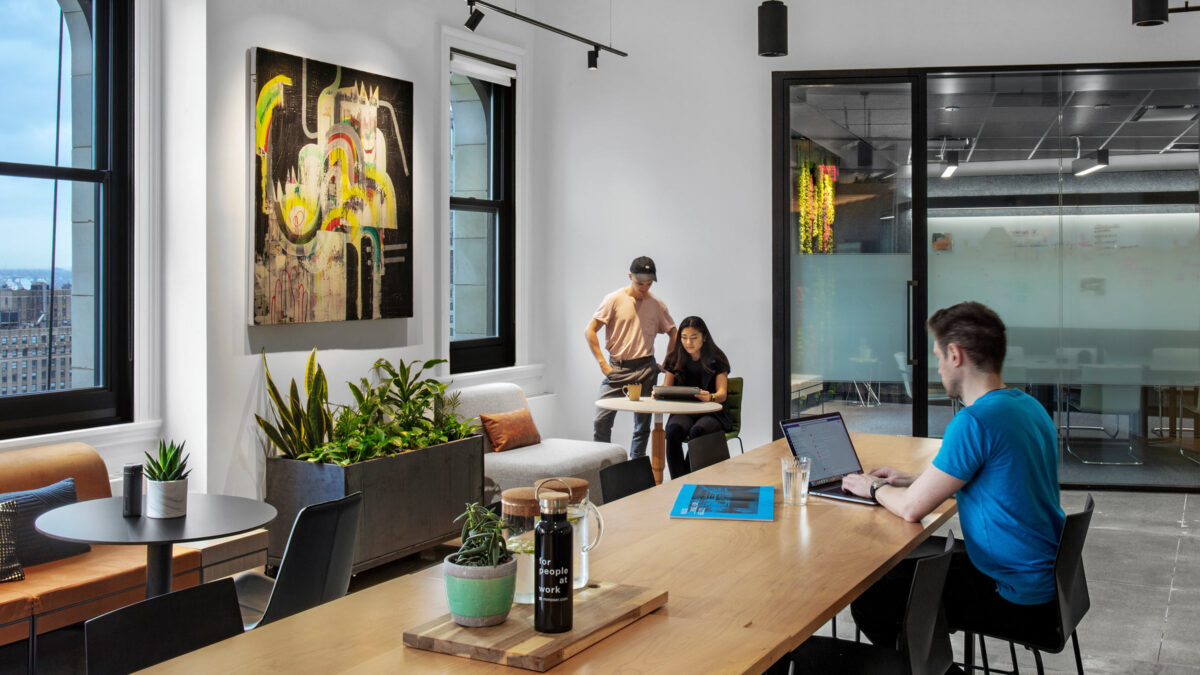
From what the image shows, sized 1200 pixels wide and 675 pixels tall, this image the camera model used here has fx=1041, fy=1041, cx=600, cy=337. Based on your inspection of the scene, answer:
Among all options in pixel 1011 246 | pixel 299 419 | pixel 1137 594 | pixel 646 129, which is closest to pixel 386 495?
pixel 299 419

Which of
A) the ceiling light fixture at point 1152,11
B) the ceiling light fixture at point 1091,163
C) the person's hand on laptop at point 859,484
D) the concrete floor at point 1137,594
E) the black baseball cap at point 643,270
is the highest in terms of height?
the ceiling light fixture at point 1152,11

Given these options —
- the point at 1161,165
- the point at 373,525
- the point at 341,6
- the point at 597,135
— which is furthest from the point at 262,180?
the point at 1161,165

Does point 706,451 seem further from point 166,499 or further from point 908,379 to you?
point 908,379

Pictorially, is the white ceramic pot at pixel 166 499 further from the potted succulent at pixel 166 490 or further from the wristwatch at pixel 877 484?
the wristwatch at pixel 877 484

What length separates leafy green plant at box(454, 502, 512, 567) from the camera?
6.64ft

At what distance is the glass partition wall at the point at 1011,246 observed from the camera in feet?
25.2

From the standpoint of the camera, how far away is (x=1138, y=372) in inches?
305

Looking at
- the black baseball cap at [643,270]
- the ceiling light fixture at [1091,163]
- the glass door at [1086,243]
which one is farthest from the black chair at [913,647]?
the ceiling light fixture at [1091,163]

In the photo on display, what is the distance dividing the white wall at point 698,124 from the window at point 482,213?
364 mm

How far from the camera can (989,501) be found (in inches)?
120

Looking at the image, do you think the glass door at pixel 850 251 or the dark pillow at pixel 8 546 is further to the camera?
the glass door at pixel 850 251

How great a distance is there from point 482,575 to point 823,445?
1.99 m

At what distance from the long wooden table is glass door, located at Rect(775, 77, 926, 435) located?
4.60 m

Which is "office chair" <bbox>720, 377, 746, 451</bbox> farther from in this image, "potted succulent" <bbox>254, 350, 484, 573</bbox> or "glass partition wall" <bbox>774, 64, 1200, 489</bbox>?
"potted succulent" <bbox>254, 350, 484, 573</bbox>
